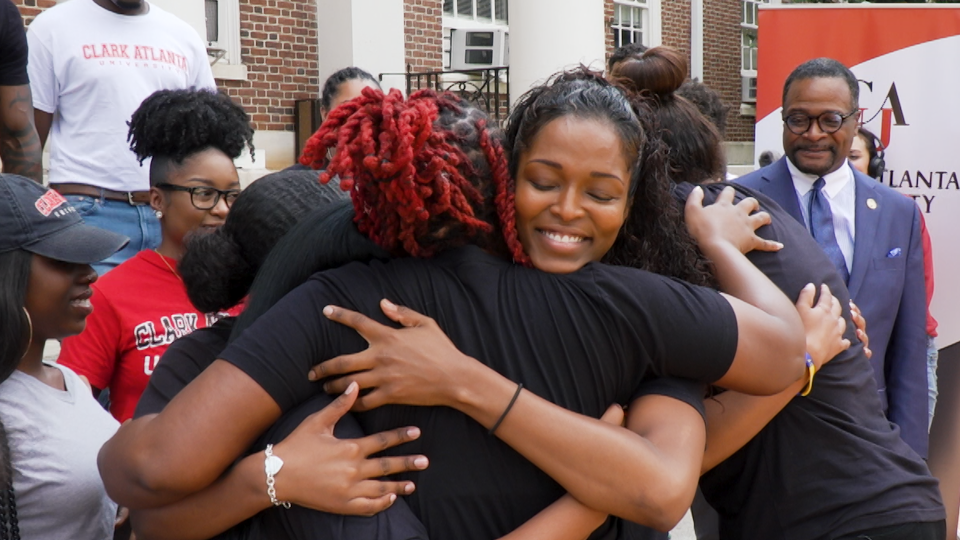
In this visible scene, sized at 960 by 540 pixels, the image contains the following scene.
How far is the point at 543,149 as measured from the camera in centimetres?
184

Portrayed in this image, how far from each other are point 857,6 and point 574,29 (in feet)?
11.3

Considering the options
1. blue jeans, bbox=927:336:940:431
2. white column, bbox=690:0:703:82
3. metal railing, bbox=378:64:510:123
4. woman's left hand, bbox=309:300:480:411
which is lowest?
blue jeans, bbox=927:336:940:431

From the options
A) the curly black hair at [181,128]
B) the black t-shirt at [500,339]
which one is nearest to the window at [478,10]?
the curly black hair at [181,128]

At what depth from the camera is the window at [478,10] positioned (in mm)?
12883

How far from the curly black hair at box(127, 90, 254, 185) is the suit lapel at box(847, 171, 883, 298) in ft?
6.90

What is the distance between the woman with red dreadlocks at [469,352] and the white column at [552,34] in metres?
6.43

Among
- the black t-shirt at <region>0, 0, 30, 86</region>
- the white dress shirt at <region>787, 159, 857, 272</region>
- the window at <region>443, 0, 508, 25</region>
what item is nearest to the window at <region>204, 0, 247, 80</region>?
the window at <region>443, 0, 508, 25</region>

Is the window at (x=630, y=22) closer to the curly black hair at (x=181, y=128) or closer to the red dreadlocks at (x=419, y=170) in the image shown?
the curly black hair at (x=181, y=128)

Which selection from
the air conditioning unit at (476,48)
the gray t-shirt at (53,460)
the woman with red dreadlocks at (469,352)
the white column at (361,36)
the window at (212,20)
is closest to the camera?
the woman with red dreadlocks at (469,352)

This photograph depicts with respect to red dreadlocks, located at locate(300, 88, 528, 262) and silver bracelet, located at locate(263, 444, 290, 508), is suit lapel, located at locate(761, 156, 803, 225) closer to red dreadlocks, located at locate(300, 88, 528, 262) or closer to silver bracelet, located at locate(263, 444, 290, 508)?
red dreadlocks, located at locate(300, 88, 528, 262)

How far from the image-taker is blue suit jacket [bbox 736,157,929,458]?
321 centimetres

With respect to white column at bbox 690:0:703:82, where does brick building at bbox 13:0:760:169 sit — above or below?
below

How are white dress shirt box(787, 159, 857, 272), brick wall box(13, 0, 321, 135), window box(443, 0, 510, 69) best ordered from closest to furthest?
white dress shirt box(787, 159, 857, 272) < brick wall box(13, 0, 321, 135) < window box(443, 0, 510, 69)

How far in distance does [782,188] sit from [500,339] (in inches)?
87.4
